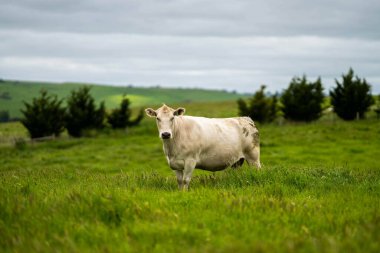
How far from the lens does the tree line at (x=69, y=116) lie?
51375 millimetres

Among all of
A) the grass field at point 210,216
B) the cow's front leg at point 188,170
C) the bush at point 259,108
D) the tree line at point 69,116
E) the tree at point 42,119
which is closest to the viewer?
the grass field at point 210,216

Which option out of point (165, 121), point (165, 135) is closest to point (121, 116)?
point (165, 121)

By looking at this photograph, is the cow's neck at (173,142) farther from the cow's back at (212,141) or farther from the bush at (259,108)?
the bush at (259,108)

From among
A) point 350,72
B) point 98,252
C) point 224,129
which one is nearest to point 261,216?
point 98,252

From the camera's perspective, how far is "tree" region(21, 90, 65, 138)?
51.2 m

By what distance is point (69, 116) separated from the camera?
54.4 metres

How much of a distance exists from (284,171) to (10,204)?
621cm

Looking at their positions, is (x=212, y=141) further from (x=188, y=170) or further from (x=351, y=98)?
(x=351, y=98)

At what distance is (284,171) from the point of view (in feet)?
35.2

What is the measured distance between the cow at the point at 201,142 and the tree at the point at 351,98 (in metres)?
40.9

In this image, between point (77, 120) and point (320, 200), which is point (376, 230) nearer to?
point (320, 200)

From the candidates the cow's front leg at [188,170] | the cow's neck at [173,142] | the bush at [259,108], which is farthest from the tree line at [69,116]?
the cow's front leg at [188,170]

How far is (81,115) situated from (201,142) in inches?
1739

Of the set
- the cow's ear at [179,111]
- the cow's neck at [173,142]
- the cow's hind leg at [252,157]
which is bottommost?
the cow's hind leg at [252,157]
